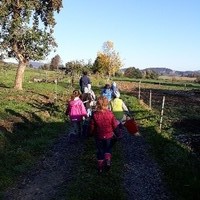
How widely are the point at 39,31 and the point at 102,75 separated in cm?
5200

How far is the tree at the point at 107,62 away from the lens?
303 feet

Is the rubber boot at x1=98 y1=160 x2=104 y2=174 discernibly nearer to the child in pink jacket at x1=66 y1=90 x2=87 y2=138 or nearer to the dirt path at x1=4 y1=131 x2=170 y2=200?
the dirt path at x1=4 y1=131 x2=170 y2=200

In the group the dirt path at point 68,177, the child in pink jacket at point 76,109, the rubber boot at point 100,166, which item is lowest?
the dirt path at point 68,177

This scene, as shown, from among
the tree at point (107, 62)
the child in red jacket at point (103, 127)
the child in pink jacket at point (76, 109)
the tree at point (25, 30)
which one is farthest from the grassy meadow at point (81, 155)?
the tree at point (107, 62)

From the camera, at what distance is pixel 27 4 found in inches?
1543

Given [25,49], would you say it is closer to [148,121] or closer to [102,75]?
[148,121]

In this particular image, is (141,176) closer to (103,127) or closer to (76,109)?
(103,127)

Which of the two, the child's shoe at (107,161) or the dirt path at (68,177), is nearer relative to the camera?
the dirt path at (68,177)

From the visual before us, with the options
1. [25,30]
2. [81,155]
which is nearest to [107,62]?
[25,30]

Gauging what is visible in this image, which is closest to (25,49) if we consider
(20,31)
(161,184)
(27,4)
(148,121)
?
(20,31)

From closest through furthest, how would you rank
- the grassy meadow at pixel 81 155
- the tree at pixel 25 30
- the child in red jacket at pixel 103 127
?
the grassy meadow at pixel 81 155, the child in red jacket at pixel 103 127, the tree at pixel 25 30

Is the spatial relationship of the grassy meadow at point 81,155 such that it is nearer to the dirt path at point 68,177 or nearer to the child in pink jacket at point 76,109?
the dirt path at point 68,177

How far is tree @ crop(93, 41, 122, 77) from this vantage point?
92.2 meters

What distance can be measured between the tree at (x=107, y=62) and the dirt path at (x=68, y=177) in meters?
75.6
